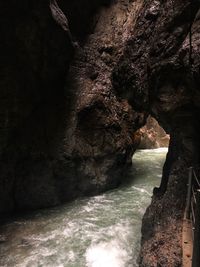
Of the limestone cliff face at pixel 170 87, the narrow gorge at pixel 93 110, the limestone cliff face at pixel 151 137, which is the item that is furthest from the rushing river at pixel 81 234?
the limestone cliff face at pixel 151 137

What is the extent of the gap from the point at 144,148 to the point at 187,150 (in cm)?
1533

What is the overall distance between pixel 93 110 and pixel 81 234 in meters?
4.65

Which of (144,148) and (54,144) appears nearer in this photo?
(54,144)

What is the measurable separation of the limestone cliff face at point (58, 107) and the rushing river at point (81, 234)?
86 centimetres

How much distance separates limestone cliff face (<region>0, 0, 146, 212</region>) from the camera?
788cm

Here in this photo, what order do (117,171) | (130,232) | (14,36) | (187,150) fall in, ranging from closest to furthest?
(187,150) → (130,232) → (14,36) → (117,171)

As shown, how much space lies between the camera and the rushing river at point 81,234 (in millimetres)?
6020

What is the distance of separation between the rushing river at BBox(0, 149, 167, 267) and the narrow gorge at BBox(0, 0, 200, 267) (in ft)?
0.16


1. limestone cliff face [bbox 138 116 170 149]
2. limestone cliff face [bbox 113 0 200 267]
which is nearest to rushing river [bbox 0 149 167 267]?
limestone cliff face [bbox 113 0 200 267]

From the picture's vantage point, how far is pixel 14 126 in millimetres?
8312

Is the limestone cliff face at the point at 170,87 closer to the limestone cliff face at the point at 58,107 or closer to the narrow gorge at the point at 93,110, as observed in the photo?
the narrow gorge at the point at 93,110

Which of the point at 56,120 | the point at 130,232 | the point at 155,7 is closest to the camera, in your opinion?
the point at 155,7

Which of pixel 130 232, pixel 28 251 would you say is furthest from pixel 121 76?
pixel 28 251

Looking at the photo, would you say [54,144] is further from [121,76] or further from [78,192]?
[121,76]
